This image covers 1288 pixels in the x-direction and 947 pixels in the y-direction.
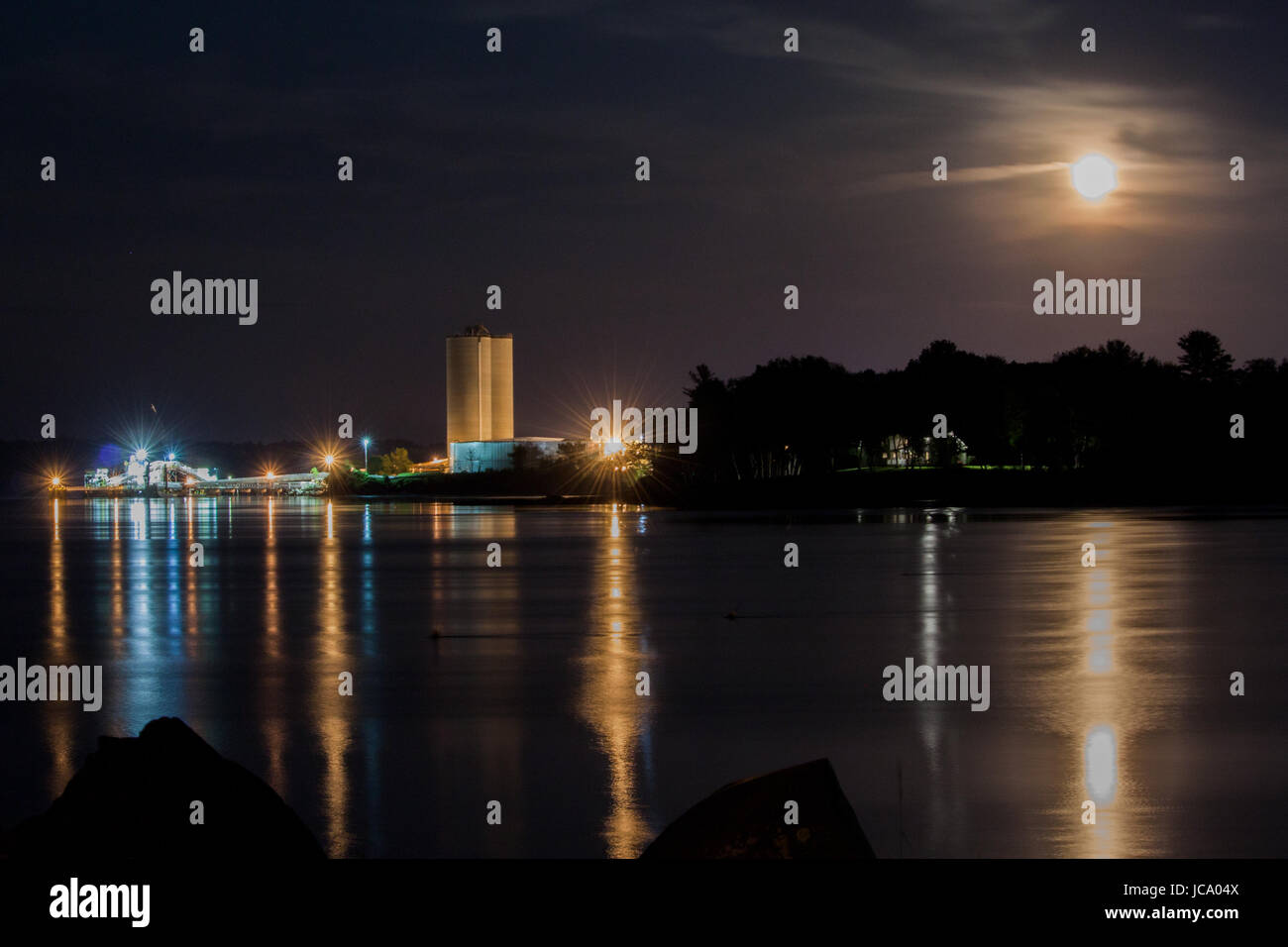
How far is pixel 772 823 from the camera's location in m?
5.73

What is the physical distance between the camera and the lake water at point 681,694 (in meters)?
10.6

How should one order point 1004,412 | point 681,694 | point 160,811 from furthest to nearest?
point 1004,412
point 681,694
point 160,811

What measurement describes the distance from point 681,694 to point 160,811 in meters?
11.4

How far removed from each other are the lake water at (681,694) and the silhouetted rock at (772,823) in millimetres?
3892

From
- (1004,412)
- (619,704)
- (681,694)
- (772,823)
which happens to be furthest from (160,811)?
(1004,412)

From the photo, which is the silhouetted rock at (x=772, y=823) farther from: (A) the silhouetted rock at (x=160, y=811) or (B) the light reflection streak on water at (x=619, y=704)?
(B) the light reflection streak on water at (x=619, y=704)

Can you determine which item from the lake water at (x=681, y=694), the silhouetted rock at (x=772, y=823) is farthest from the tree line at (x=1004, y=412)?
the silhouetted rock at (x=772, y=823)

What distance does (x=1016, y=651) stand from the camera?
2039 centimetres

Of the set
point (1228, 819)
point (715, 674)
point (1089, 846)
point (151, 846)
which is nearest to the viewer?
point (151, 846)

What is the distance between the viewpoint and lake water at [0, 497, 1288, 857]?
34.9 feet

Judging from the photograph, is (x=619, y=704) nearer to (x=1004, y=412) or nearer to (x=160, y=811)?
(x=160, y=811)
